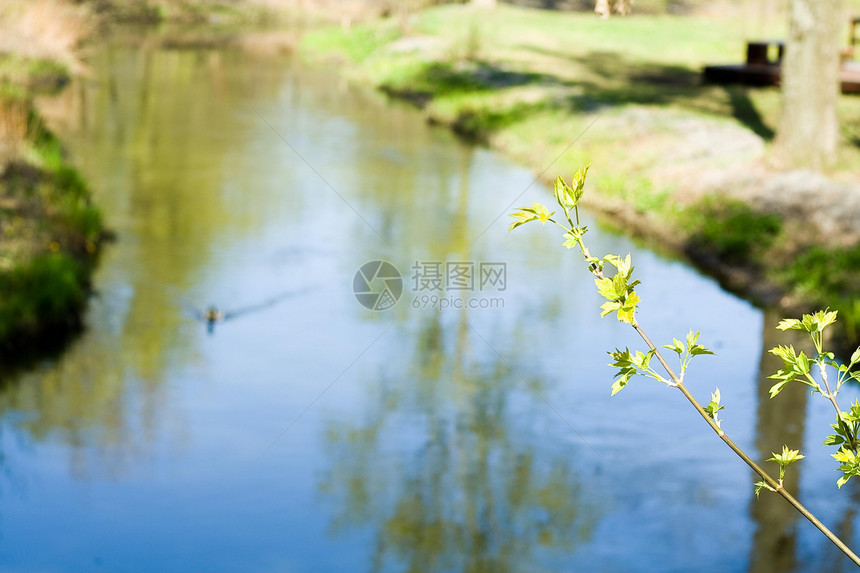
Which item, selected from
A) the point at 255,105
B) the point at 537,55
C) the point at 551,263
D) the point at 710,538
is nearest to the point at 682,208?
the point at 551,263

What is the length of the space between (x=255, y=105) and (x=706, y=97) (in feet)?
28.4

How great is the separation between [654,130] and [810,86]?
10.8ft

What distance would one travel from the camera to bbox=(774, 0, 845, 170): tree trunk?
1202 cm

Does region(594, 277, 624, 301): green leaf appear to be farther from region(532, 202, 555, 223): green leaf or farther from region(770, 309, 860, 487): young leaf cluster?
region(770, 309, 860, 487): young leaf cluster

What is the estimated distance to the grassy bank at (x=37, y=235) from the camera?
8.27 m

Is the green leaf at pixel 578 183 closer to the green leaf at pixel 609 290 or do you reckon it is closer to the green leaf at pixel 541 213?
the green leaf at pixel 541 213

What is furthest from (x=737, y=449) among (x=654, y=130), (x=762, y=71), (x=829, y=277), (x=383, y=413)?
(x=762, y=71)

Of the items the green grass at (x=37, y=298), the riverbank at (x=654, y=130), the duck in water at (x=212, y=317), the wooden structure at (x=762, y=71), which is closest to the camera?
the green grass at (x=37, y=298)

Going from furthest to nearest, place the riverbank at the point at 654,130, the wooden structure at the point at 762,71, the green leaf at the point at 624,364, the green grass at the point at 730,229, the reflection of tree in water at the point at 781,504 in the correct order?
the wooden structure at the point at 762,71
the green grass at the point at 730,229
the riverbank at the point at 654,130
the reflection of tree in water at the point at 781,504
the green leaf at the point at 624,364

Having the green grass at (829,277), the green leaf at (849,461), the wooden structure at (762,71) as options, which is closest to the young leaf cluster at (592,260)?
the green leaf at (849,461)

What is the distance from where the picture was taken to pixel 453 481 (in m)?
6.66

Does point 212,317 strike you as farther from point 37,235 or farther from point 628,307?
point 628,307

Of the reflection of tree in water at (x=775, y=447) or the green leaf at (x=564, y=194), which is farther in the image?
the reflection of tree in water at (x=775, y=447)

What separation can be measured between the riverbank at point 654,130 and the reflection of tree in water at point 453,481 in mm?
3368
